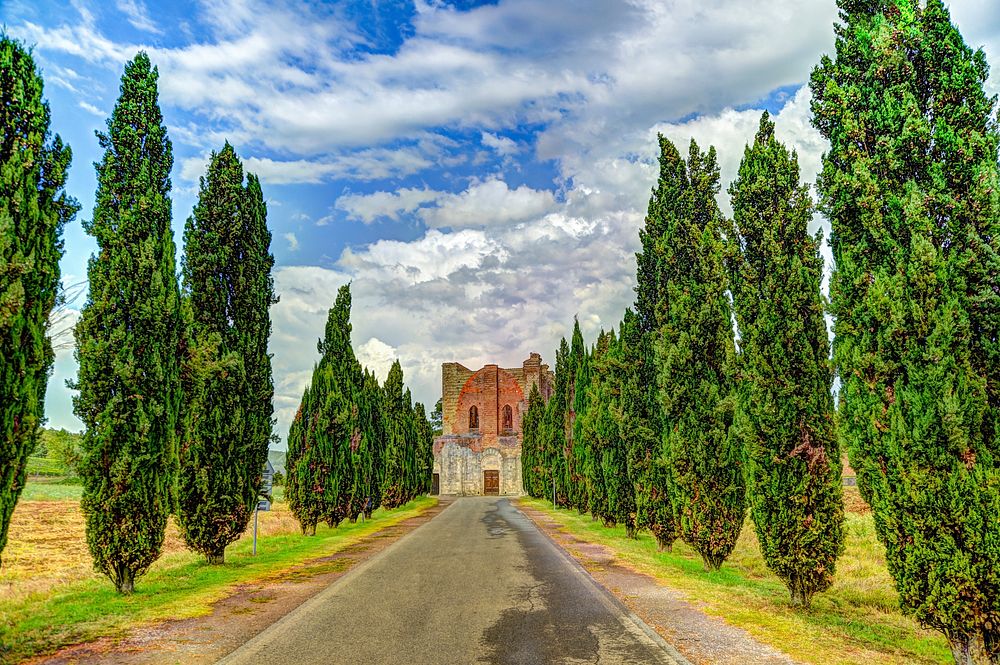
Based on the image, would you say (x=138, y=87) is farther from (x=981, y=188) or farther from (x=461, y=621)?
(x=981, y=188)

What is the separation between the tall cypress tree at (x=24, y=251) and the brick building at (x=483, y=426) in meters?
60.5

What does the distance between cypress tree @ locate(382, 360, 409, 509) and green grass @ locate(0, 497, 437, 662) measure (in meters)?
22.3

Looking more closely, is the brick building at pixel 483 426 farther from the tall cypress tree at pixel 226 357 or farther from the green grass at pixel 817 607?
the tall cypress tree at pixel 226 357

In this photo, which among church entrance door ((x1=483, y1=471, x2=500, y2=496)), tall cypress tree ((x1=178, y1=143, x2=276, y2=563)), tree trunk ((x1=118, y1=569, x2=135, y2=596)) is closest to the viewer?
tree trunk ((x1=118, y1=569, x2=135, y2=596))

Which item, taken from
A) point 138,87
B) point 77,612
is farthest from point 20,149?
point 77,612

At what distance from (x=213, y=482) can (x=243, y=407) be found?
2.01m

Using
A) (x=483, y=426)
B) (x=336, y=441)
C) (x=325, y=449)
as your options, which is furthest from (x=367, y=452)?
(x=483, y=426)

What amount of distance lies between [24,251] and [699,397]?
1367 cm

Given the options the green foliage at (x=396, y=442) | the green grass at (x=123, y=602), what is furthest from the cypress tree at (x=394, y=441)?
the green grass at (x=123, y=602)

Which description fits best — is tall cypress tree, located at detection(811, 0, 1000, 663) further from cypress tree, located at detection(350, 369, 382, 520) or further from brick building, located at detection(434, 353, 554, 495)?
brick building, located at detection(434, 353, 554, 495)

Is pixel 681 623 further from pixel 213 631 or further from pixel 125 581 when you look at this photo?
pixel 125 581

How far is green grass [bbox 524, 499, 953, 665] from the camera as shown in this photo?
7.62 metres

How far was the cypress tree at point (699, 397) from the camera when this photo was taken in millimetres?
14109

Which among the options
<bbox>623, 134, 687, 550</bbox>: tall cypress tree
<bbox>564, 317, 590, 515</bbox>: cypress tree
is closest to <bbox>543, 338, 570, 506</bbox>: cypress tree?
<bbox>564, 317, 590, 515</bbox>: cypress tree
